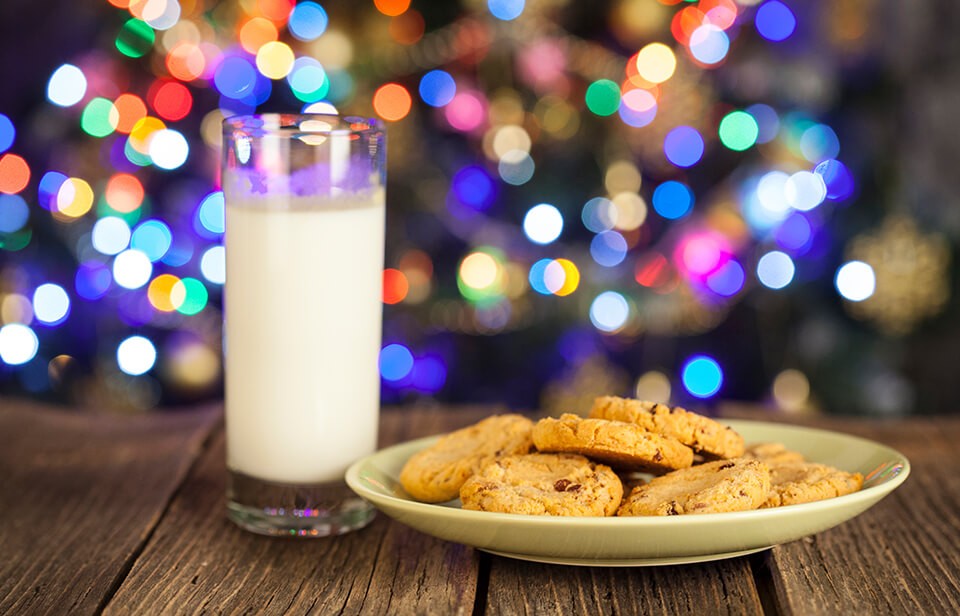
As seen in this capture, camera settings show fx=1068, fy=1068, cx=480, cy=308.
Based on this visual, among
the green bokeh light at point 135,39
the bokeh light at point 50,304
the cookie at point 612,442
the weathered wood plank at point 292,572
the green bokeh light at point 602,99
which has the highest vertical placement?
the green bokeh light at point 135,39

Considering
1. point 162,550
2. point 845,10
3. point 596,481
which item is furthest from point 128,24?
point 596,481

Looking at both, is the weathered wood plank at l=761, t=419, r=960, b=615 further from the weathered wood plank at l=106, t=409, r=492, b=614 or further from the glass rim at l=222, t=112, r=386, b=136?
the glass rim at l=222, t=112, r=386, b=136

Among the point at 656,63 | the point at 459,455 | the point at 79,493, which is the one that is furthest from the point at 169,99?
the point at 459,455

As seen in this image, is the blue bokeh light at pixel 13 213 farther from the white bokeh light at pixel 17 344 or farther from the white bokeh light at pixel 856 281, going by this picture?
the white bokeh light at pixel 856 281

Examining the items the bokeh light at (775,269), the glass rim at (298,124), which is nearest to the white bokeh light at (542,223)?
the bokeh light at (775,269)

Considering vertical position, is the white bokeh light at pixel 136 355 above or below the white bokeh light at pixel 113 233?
below

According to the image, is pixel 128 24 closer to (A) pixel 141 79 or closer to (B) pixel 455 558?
(A) pixel 141 79

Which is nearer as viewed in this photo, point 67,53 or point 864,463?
point 864,463
